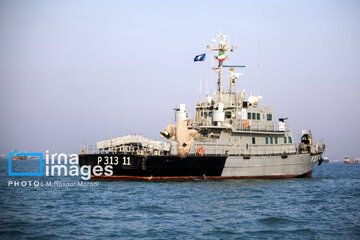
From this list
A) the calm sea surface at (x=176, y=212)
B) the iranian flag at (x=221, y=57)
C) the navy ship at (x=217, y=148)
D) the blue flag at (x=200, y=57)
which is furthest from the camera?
the iranian flag at (x=221, y=57)

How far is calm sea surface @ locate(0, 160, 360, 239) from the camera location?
19359 mm

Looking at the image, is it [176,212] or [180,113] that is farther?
[180,113]

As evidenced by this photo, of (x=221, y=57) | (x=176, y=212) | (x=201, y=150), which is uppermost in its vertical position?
(x=221, y=57)

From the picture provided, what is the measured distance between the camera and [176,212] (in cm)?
2378

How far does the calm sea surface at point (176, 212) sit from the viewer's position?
19.4 m

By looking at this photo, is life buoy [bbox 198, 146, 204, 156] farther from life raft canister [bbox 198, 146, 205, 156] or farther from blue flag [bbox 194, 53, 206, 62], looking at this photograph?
blue flag [bbox 194, 53, 206, 62]

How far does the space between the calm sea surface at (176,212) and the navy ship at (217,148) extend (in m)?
1.89

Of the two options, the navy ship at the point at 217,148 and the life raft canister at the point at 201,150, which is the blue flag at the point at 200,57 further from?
the life raft canister at the point at 201,150

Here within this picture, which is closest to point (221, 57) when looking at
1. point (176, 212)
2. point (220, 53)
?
point (220, 53)

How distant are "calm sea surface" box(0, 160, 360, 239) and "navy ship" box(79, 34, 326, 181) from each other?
1.89 m

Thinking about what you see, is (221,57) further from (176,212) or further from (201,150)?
(176,212)

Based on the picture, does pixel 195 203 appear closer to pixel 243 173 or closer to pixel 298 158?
pixel 243 173

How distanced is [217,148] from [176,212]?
1638 centimetres

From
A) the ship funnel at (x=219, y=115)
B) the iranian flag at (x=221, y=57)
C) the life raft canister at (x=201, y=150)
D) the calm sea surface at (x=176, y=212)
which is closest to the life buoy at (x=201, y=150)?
the life raft canister at (x=201, y=150)
